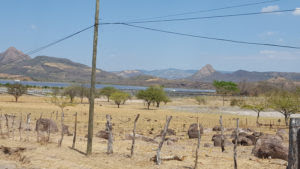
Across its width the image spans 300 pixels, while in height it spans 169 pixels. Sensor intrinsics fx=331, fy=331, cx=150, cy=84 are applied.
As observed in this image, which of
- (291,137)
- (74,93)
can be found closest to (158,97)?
(74,93)

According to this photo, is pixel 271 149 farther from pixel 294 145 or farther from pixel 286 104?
pixel 286 104

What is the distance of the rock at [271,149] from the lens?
17938mm

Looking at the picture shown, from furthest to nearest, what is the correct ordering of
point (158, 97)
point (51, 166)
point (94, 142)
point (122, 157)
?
point (158, 97) → point (94, 142) → point (122, 157) → point (51, 166)

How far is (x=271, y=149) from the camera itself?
59.6 feet

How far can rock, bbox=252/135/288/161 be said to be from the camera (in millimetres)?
17938

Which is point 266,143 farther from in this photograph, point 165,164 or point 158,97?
point 158,97

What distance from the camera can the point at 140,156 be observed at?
1791 centimetres

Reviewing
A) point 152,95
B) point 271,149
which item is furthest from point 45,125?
point 152,95

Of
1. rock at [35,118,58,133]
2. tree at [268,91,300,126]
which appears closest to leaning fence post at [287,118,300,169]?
rock at [35,118,58,133]

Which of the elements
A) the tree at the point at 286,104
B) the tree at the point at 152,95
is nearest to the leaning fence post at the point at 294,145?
the tree at the point at 286,104

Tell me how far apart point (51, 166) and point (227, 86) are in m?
111

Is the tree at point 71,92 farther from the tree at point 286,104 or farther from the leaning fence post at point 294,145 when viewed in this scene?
the leaning fence post at point 294,145

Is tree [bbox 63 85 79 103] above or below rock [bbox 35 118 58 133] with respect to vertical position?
above

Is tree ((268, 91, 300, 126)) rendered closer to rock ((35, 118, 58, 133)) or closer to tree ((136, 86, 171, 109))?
rock ((35, 118, 58, 133))
